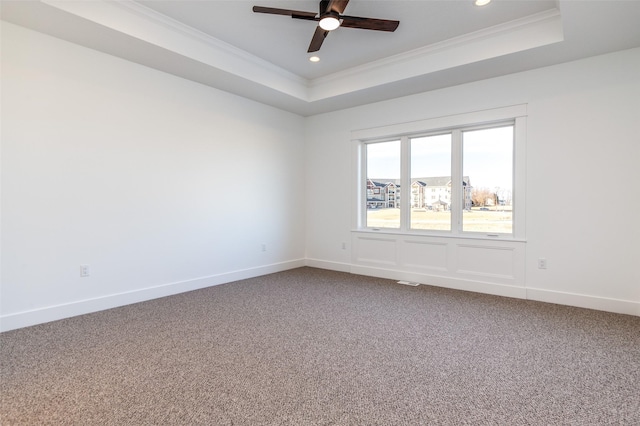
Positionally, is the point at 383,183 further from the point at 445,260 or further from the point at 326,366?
the point at 326,366

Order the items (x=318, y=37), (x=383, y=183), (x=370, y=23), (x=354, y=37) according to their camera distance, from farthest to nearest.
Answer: (x=383, y=183) → (x=354, y=37) → (x=318, y=37) → (x=370, y=23)

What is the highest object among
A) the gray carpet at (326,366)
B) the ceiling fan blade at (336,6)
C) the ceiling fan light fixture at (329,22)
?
the ceiling fan blade at (336,6)

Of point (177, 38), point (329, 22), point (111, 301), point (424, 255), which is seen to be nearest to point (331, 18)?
point (329, 22)

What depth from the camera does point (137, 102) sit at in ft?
12.7

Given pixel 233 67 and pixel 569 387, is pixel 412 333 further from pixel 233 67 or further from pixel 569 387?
pixel 233 67

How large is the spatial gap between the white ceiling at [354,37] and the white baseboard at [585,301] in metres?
2.67

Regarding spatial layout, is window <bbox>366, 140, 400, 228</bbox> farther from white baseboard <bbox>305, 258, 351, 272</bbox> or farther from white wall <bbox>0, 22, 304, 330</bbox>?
white wall <bbox>0, 22, 304, 330</bbox>

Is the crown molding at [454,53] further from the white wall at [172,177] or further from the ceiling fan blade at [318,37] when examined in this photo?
the ceiling fan blade at [318,37]

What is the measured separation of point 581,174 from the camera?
12.1 ft

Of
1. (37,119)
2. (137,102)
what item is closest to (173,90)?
(137,102)

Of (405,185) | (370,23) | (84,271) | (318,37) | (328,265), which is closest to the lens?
(370,23)

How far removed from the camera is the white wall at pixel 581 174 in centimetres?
346

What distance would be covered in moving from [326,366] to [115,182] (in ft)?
10.1

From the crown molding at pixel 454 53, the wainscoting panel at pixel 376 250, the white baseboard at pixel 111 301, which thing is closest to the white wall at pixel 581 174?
the crown molding at pixel 454 53
